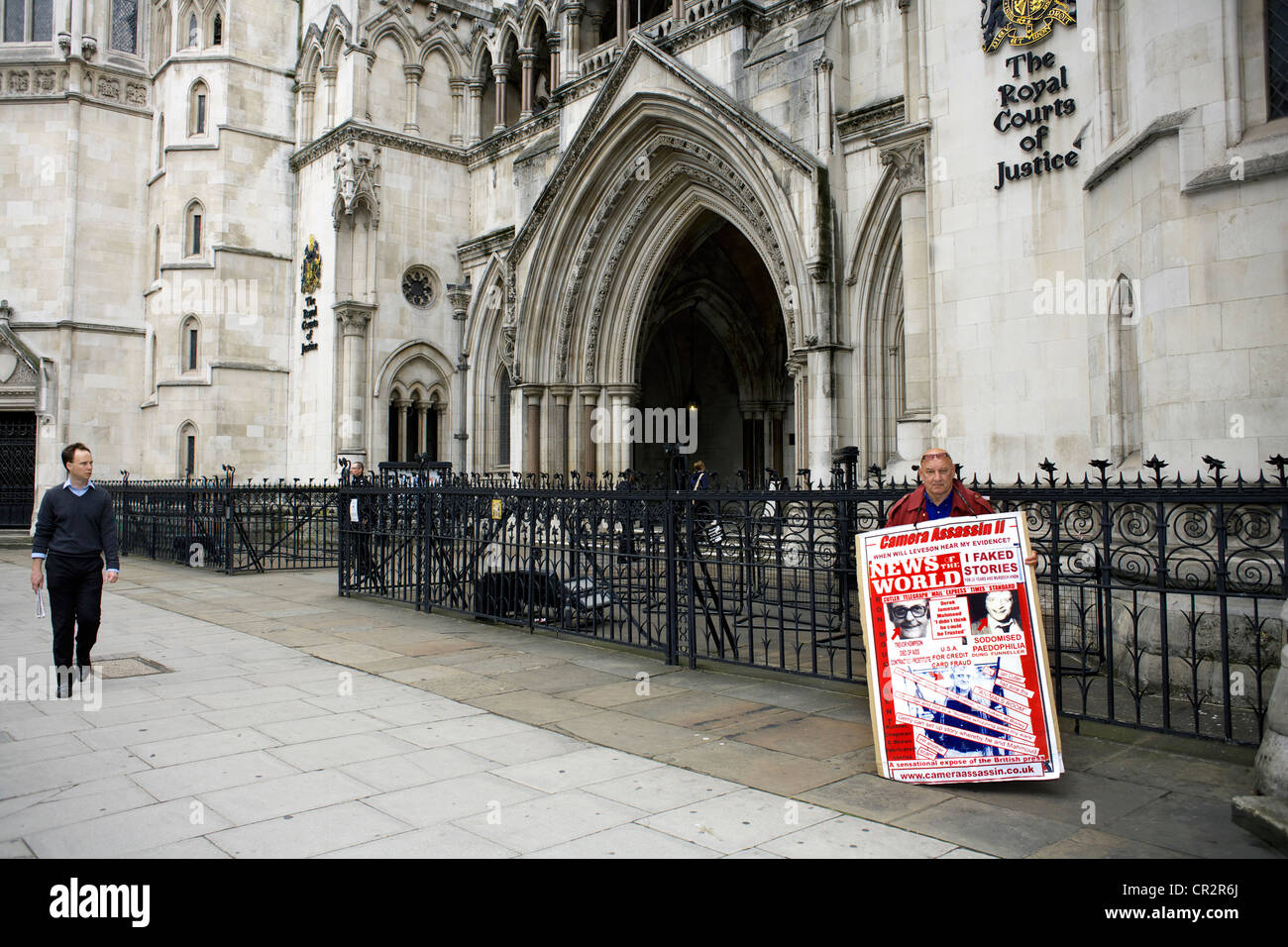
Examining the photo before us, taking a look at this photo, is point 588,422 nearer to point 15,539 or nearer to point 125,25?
point 15,539

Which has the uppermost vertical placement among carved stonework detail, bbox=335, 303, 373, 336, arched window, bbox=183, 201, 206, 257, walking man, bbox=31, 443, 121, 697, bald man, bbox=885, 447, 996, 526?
arched window, bbox=183, 201, 206, 257

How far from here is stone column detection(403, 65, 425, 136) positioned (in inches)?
931

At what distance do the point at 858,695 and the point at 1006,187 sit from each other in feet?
19.7

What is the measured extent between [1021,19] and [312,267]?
19341 mm

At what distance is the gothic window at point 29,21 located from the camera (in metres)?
26.3

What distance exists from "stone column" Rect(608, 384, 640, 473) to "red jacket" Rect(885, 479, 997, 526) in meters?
15.1

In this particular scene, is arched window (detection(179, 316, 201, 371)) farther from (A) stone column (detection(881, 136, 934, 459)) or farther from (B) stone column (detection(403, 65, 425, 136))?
(A) stone column (detection(881, 136, 934, 459))

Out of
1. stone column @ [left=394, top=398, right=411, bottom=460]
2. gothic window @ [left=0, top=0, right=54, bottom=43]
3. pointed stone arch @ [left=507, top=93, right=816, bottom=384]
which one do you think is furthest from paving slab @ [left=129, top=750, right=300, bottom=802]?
gothic window @ [left=0, top=0, right=54, bottom=43]

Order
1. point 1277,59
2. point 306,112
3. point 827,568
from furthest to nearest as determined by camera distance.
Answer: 1. point 306,112
2. point 1277,59
3. point 827,568

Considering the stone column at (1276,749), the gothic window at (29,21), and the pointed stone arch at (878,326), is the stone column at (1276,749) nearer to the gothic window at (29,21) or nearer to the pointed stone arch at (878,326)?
the pointed stone arch at (878,326)

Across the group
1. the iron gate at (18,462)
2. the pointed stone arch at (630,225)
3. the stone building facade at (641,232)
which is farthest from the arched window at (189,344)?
the pointed stone arch at (630,225)

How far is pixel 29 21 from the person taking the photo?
86.5ft

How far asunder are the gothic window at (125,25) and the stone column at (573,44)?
597 inches

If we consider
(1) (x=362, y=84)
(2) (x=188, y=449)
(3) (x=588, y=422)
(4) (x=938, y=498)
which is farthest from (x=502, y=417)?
(4) (x=938, y=498)
